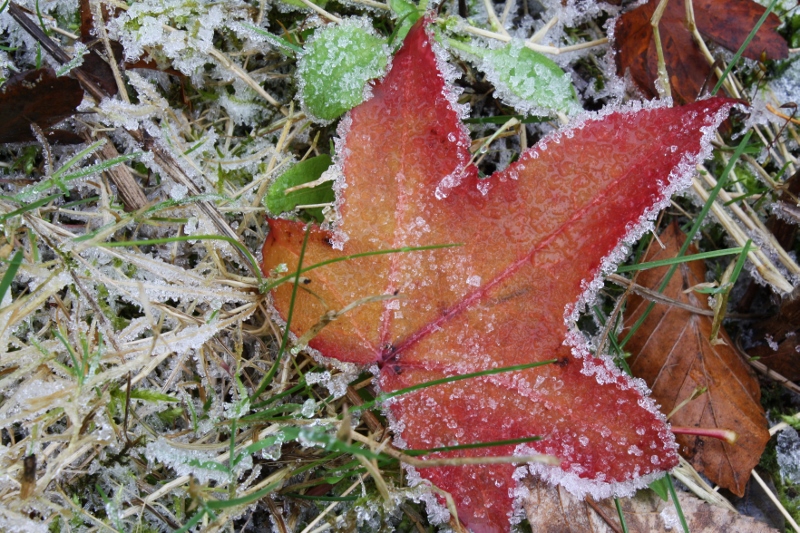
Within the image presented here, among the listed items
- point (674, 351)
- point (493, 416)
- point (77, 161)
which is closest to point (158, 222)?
point (77, 161)

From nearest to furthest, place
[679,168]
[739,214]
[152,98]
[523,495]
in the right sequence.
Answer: [679,168], [523,495], [152,98], [739,214]

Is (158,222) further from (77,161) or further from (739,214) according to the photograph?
(739,214)

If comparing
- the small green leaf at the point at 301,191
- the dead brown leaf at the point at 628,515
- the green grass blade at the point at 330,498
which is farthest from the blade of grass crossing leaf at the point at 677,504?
the small green leaf at the point at 301,191

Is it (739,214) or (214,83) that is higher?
(214,83)

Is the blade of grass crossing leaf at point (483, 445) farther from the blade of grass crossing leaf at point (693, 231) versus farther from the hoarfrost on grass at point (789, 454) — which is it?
the hoarfrost on grass at point (789, 454)

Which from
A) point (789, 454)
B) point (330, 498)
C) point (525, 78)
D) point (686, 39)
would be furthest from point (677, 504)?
point (686, 39)

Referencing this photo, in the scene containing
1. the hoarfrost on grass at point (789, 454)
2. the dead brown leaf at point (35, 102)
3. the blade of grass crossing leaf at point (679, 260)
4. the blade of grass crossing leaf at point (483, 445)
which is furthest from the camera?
the hoarfrost on grass at point (789, 454)

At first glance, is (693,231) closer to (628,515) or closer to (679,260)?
(679,260)
